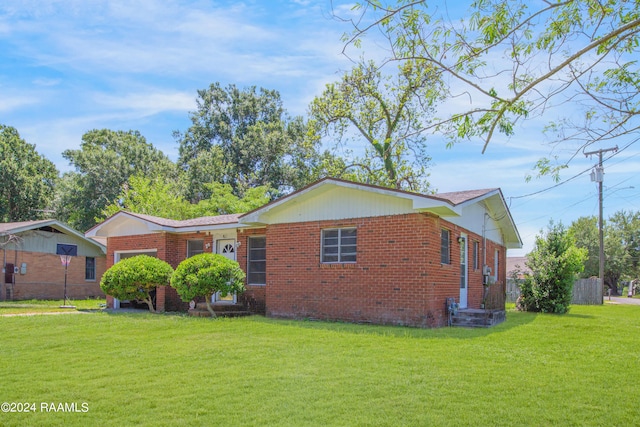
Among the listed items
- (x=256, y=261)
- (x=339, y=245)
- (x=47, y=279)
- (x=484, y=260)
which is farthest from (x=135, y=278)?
(x=47, y=279)

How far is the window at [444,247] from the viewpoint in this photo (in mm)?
12975

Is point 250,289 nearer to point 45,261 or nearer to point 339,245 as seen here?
point 339,245

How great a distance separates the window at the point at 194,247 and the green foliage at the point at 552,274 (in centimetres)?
1173

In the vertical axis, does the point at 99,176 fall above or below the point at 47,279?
above

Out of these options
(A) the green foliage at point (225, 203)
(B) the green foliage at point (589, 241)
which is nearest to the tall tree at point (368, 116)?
(A) the green foliage at point (225, 203)

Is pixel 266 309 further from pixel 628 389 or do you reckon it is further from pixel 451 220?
pixel 628 389

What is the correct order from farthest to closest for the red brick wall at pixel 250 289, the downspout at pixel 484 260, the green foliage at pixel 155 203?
the green foliage at pixel 155 203 < the downspout at pixel 484 260 < the red brick wall at pixel 250 289

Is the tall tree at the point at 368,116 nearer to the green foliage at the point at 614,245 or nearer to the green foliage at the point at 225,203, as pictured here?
the green foliage at the point at 225,203

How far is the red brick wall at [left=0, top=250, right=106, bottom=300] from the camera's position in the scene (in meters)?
22.9

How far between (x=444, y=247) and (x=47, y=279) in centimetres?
1974

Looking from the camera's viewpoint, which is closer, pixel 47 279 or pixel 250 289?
pixel 250 289

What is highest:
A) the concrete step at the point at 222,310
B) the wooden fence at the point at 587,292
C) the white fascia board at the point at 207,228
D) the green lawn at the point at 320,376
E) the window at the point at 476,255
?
the white fascia board at the point at 207,228

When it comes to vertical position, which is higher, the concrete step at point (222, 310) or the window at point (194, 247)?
the window at point (194, 247)

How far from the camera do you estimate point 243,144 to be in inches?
1518
